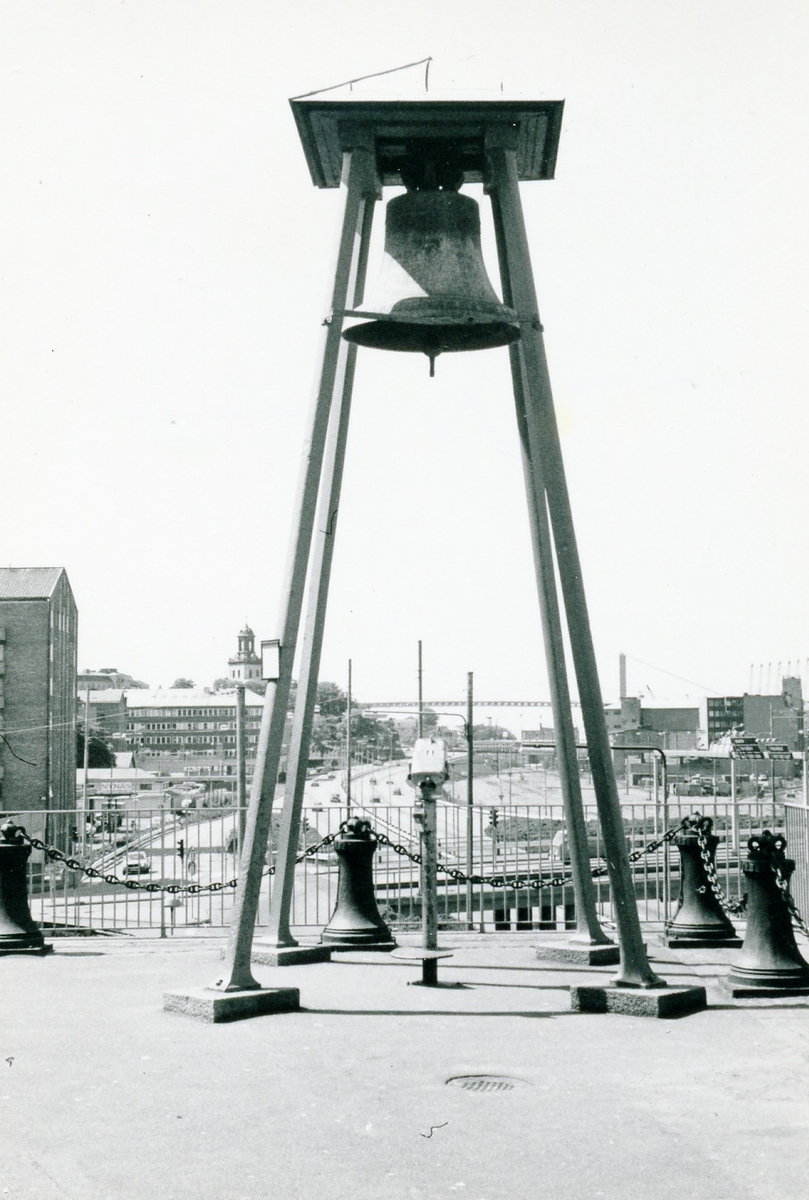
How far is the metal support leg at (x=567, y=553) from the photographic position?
24.9ft

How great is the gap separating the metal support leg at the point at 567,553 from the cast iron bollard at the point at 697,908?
284cm

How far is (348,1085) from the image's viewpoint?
220 inches

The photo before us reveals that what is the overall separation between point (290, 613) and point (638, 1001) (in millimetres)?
3327

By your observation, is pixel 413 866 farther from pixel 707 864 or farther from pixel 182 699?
pixel 182 699

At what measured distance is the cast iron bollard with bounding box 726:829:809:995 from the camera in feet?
26.2

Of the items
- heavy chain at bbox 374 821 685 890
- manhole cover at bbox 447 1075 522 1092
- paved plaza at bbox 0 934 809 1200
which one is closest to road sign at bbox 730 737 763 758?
heavy chain at bbox 374 821 685 890

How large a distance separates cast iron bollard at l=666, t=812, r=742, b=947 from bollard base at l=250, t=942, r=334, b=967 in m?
3.22

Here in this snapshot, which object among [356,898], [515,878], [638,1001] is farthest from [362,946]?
[638,1001]

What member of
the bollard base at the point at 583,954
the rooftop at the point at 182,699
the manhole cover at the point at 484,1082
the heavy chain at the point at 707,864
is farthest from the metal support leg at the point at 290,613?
the rooftop at the point at 182,699

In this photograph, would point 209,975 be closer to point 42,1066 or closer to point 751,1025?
point 42,1066

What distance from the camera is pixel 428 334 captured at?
8.77m

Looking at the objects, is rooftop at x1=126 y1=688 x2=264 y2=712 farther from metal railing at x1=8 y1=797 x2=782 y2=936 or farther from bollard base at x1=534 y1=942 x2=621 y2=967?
bollard base at x1=534 y1=942 x2=621 y2=967

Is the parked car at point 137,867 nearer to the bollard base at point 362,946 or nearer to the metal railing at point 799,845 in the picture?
the bollard base at point 362,946

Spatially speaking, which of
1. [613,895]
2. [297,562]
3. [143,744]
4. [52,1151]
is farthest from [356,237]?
[143,744]
